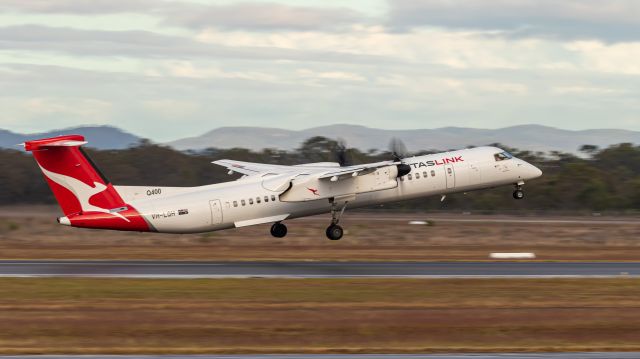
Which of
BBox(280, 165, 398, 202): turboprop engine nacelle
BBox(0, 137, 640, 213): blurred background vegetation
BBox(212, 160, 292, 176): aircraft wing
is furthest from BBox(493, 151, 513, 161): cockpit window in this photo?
BBox(0, 137, 640, 213): blurred background vegetation

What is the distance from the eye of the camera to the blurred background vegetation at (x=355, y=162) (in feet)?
264

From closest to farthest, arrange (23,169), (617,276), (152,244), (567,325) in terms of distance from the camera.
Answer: (567,325) → (617,276) → (152,244) → (23,169)

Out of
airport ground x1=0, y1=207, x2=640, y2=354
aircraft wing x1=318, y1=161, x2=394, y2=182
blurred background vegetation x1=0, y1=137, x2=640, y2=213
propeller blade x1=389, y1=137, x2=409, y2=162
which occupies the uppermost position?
propeller blade x1=389, y1=137, x2=409, y2=162

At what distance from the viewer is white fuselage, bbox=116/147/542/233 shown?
1506 inches

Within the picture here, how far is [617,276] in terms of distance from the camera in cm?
3256

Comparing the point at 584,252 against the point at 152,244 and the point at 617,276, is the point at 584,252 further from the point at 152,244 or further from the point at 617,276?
the point at 152,244

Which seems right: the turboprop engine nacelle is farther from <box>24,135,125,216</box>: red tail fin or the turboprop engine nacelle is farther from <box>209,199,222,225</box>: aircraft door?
<box>24,135,125,216</box>: red tail fin

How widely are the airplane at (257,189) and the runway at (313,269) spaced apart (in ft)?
7.16

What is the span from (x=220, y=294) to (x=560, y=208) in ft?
197

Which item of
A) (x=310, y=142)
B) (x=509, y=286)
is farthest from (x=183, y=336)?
(x=310, y=142)

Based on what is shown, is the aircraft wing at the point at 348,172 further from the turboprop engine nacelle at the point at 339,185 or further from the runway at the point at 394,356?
the runway at the point at 394,356

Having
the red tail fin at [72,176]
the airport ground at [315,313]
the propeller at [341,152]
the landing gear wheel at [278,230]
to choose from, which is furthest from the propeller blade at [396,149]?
the red tail fin at [72,176]

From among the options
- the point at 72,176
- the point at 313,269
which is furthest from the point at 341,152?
the point at 72,176

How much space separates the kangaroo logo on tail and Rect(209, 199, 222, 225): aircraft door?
450 centimetres
